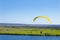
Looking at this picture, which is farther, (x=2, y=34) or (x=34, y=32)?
(x=34, y=32)

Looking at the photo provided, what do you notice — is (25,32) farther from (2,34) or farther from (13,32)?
(2,34)

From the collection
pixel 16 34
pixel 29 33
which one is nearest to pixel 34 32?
pixel 29 33

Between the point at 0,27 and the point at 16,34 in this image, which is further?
the point at 0,27

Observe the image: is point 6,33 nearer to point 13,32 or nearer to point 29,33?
point 13,32

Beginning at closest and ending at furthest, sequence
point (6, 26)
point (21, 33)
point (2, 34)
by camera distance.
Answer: point (2, 34), point (21, 33), point (6, 26)

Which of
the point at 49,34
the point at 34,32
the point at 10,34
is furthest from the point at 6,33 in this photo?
the point at 49,34

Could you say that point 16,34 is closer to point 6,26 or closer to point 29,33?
point 29,33

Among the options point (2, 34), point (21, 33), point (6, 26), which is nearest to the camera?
point (2, 34)

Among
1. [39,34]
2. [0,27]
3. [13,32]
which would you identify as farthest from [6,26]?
[39,34]
